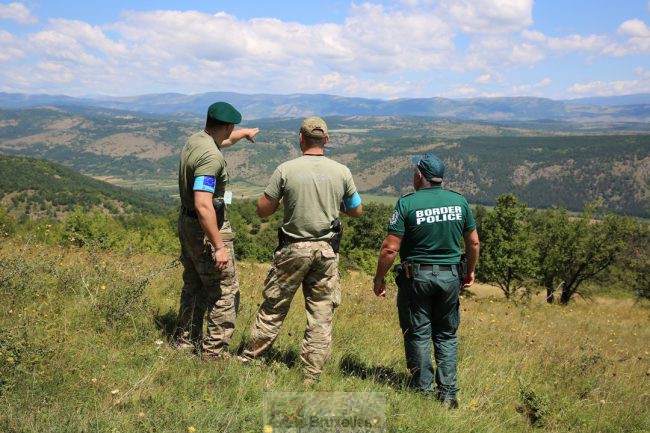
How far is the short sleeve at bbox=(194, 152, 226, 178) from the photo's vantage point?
12.6 ft

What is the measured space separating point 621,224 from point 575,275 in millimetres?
4876

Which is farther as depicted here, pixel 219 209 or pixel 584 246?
pixel 584 246

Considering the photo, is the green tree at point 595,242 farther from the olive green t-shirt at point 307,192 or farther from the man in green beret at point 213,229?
the man in green beret at point 213,229

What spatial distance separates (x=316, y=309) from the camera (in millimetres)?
4023

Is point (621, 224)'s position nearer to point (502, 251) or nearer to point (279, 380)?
point (502, 251)

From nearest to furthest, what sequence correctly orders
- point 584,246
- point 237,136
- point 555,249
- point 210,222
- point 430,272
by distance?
1. point 210,222
2. point 430,272
3. point 237,136
4. point 584,246
5. point 555,249

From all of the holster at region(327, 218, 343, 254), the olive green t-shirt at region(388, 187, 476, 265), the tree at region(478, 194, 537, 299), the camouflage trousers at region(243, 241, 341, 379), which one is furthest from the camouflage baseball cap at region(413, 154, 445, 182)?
the tree at region(478, 194, 537, 299)

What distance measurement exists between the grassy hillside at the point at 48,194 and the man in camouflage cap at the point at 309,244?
11633 centimetres

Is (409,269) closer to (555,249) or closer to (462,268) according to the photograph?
(462,268)

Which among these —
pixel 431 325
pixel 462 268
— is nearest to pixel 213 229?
pixel 431 325

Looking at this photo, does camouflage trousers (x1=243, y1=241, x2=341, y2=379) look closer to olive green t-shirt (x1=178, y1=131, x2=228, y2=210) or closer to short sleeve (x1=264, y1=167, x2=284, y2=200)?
short sleeve (x1=264, y1=167, x2=284, y2=200)

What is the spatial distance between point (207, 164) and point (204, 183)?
6.9 inches

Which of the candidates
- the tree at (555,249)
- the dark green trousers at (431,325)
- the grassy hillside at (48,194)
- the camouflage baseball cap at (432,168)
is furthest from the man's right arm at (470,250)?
the grassy hillside at (48,194)

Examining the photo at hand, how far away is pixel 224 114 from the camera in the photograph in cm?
404
